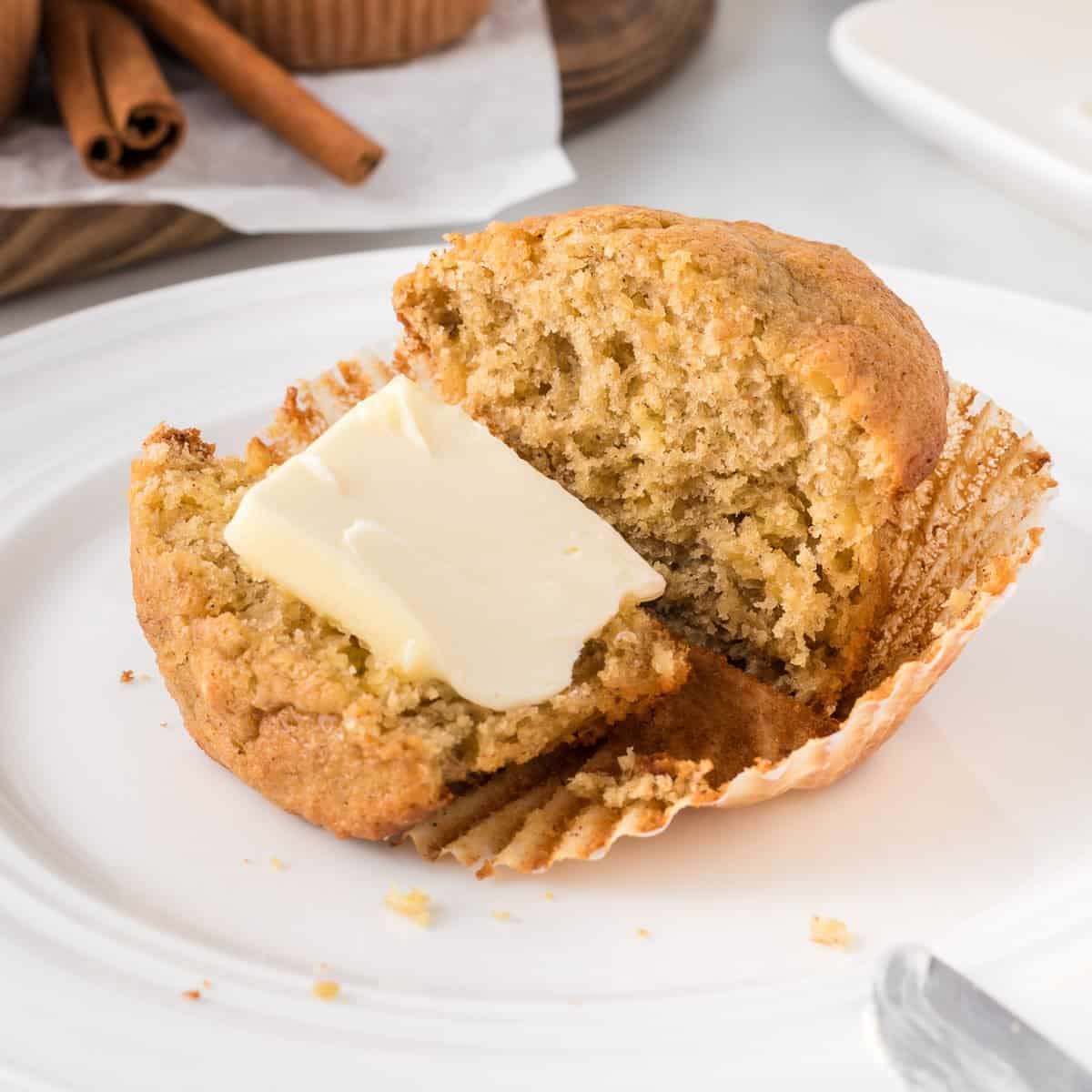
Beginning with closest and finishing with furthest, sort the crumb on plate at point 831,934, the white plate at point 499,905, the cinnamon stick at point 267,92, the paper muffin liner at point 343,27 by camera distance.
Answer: the white plate at point 499,905 → the crumb on plate at point 831,934 → the cinnamon stick at point 267,92 → the paper muffin liner at point 343,27

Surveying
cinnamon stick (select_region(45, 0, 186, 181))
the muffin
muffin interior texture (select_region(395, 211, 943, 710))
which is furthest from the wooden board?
the muffin

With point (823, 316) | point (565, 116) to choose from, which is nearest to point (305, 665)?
point (823, 316)

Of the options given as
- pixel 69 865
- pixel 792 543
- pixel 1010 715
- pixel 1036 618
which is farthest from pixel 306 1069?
pixel 1036 618

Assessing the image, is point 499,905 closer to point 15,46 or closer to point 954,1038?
point 954,1038

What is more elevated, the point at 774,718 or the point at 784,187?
the point at 774,718

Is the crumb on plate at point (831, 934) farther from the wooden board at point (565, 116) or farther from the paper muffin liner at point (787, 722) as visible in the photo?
the wooden board at point (565, 116)

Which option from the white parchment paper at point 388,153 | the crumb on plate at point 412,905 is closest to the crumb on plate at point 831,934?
the crumb on plate at point 412,905

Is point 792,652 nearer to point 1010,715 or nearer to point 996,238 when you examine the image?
point 1010,715
